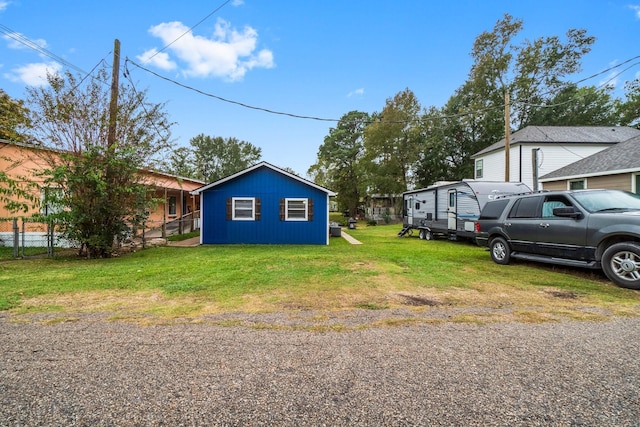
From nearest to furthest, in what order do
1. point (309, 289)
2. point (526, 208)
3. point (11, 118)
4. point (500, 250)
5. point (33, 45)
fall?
point (309, 289)
point (526, 208)
point (500, 250)
point (33, 45)
point (11, 118)

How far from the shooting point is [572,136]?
883 inches

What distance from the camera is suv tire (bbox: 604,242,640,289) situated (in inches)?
213

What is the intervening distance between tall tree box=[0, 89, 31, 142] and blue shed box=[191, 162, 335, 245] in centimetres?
591

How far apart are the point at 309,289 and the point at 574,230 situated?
5.67 m

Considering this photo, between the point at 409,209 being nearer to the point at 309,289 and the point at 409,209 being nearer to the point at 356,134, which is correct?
the point at 309,289

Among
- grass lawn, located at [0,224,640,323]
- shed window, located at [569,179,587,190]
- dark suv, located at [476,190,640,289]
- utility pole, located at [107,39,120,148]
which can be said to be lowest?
grass lawn, located at [0,224,640,323]

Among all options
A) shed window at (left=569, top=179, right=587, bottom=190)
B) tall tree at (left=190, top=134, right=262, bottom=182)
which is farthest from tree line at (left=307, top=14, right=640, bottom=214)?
tall tree at (left=190, top=134, right=262, bottom=182)

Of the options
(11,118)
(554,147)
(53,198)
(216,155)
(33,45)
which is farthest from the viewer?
(216,155)

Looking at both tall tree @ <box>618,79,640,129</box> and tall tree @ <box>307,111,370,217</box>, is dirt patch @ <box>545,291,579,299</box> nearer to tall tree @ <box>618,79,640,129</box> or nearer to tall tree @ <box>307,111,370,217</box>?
tall tree @ <box>307,111,370,217</box>

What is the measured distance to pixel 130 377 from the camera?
8.13 ft

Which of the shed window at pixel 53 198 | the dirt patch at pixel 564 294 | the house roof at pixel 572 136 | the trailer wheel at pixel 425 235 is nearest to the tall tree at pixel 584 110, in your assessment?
the house roof at pixel 572 136

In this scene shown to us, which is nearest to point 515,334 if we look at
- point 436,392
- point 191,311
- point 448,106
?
point 436,392

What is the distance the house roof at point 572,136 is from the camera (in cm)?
2178

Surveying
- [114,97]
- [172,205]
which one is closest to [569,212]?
[114,97]
